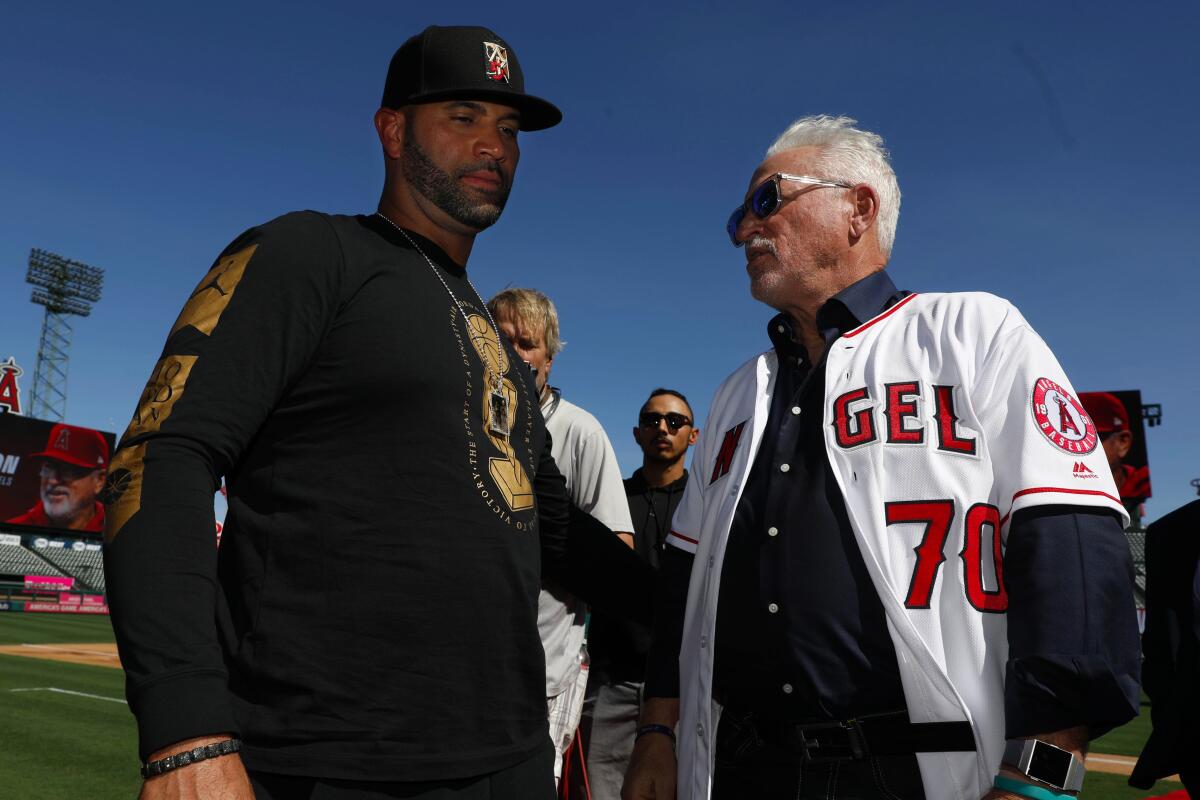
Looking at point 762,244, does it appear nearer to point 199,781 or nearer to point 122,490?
point 122,490

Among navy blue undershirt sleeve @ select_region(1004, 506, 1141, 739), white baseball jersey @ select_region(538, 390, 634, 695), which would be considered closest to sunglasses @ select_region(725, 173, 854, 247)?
navy blue undershirt sleeve @ select_region(1004, 506, 1141, 739)

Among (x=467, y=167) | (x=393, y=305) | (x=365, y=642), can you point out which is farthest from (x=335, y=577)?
(x=467, y=167)

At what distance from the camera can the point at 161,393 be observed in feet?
5.36

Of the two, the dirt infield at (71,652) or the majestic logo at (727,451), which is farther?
the dirt infield at (71,652)

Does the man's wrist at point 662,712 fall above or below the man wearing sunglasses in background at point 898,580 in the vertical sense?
below

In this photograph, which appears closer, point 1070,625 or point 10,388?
point 1070,625

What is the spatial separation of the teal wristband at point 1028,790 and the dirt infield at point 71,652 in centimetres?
1819

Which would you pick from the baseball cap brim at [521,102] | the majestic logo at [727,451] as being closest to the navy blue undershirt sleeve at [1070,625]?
the majestic logo at [727,451]

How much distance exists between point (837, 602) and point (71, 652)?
21405mm

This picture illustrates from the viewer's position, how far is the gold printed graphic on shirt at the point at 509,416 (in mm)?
2088

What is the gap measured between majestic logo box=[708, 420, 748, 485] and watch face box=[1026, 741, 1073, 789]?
1124 mm

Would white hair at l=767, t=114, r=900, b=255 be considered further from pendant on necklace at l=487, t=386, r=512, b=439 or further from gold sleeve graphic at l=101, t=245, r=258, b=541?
gold sleeve graphic at l=101, t=245, r=258, b=541

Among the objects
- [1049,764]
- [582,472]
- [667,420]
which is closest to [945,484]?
[1049,764]

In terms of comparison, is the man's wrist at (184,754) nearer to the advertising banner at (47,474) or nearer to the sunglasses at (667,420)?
the sunglasses at (667,420)
